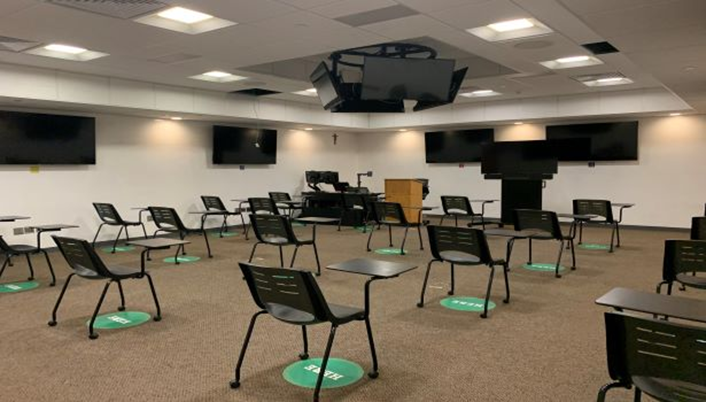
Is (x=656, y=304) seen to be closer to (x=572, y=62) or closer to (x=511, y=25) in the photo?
(x=511, y=25)

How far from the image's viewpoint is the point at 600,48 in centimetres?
675

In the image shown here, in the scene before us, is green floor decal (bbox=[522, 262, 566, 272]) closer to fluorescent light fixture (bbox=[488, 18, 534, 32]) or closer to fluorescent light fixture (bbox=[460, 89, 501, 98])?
fluorescent light fixture (bbox=[488, 18, 534, 32])

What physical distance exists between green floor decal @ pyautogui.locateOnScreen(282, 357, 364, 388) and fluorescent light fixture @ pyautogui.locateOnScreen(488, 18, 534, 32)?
395 cm

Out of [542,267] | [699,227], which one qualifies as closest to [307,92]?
[542,267]

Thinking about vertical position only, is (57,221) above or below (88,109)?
below

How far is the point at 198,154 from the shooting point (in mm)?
11609

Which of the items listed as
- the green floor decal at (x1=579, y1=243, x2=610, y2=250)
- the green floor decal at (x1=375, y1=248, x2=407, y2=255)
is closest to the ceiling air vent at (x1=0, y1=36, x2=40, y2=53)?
the green floor decal at (x1=375, y1=248, x2=407, y2=255)

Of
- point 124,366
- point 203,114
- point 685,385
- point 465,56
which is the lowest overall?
point 124,366

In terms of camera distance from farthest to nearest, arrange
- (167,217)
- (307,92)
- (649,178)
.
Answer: (649,178) < (307,92) < (167,217)

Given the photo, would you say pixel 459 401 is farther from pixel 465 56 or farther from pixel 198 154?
pixel 198 154

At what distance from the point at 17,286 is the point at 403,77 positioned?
17.2ft

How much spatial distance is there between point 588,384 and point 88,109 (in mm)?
8975

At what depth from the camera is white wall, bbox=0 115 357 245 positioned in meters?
8.90

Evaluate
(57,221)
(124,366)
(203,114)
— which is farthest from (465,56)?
(57,221)
